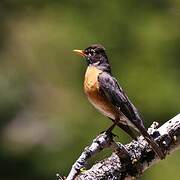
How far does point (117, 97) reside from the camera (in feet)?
13.9

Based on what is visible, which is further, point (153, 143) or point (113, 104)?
point (113, 104)

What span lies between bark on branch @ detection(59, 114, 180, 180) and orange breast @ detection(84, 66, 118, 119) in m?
0.22

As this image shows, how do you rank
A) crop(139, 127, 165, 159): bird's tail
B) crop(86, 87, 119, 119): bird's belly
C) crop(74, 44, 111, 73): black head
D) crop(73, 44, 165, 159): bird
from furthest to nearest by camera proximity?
1. crop(74, 44, 111, 73): black head
2. crop(86, 87, 119, 119): bird's belly
3. crop(73, 44, 165, 159): bird
4. crop(139, 127, 165, 159): bird's tail

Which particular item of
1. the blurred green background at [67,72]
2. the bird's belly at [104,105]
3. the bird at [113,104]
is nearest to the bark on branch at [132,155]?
the bird at [113,104]

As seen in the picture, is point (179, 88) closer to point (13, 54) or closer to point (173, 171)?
point (173, 171)

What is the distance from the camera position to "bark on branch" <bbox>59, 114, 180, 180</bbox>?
3.97m

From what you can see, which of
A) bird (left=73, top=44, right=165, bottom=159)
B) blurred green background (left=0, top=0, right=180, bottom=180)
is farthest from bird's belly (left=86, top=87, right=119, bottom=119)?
blurred green background (left=0, top=0, right=180, bottom=180)

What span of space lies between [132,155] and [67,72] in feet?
31.8

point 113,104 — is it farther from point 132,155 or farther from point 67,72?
point 67,72

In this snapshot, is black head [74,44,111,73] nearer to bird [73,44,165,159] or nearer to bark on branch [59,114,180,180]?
bird [73,44,165,159]

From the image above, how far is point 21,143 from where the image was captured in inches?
522

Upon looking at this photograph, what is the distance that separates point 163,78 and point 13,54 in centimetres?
408

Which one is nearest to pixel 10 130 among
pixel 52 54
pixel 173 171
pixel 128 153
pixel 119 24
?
pixel 52 54

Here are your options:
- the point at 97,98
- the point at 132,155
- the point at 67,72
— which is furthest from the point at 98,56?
the point at 67,72
